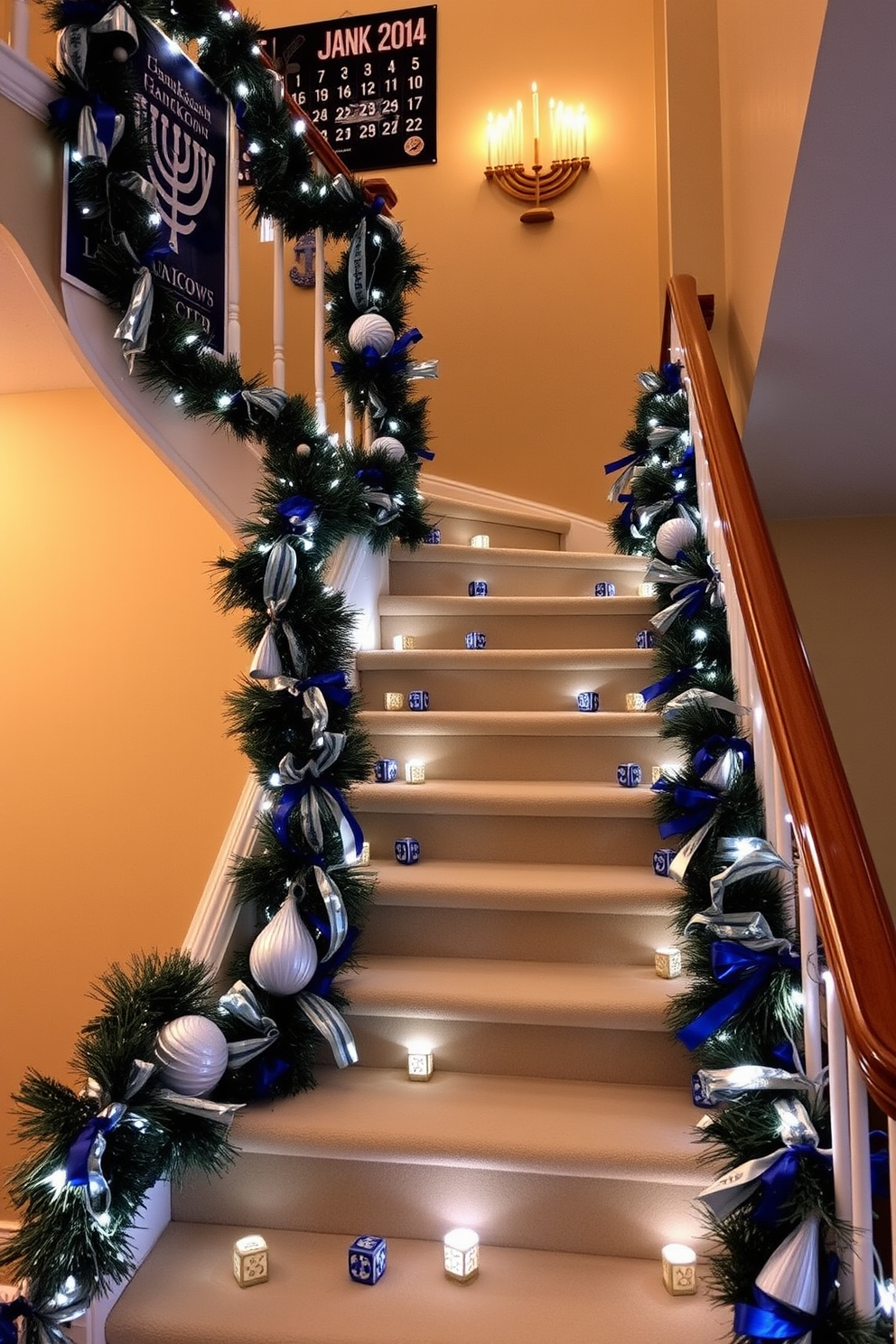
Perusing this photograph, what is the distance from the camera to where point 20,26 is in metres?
1.96

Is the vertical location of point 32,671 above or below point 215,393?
below

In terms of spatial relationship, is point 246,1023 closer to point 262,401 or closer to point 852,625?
point 262,401

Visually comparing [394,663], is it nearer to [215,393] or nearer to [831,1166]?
[215,393]

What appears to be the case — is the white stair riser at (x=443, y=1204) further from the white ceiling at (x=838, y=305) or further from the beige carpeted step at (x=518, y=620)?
the white ceiling at (x=838, y=305)

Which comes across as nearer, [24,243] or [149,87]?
[24,243]

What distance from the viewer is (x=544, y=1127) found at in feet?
5.30

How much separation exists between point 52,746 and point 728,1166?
2.56m

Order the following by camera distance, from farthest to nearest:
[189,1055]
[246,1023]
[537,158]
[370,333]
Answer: [537,158] → [370,333] → [246,1023] → [189,1055]

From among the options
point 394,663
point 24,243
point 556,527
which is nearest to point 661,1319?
point 394,663

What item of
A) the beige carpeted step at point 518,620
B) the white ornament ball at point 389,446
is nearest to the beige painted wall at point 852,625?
the beige carpeted step at point 518,620

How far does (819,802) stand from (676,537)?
56.5 inches

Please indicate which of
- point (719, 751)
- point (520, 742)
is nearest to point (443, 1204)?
point (719, 751)

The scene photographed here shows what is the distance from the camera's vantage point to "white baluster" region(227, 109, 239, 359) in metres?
2.52

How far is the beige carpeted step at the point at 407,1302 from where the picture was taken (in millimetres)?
1356
